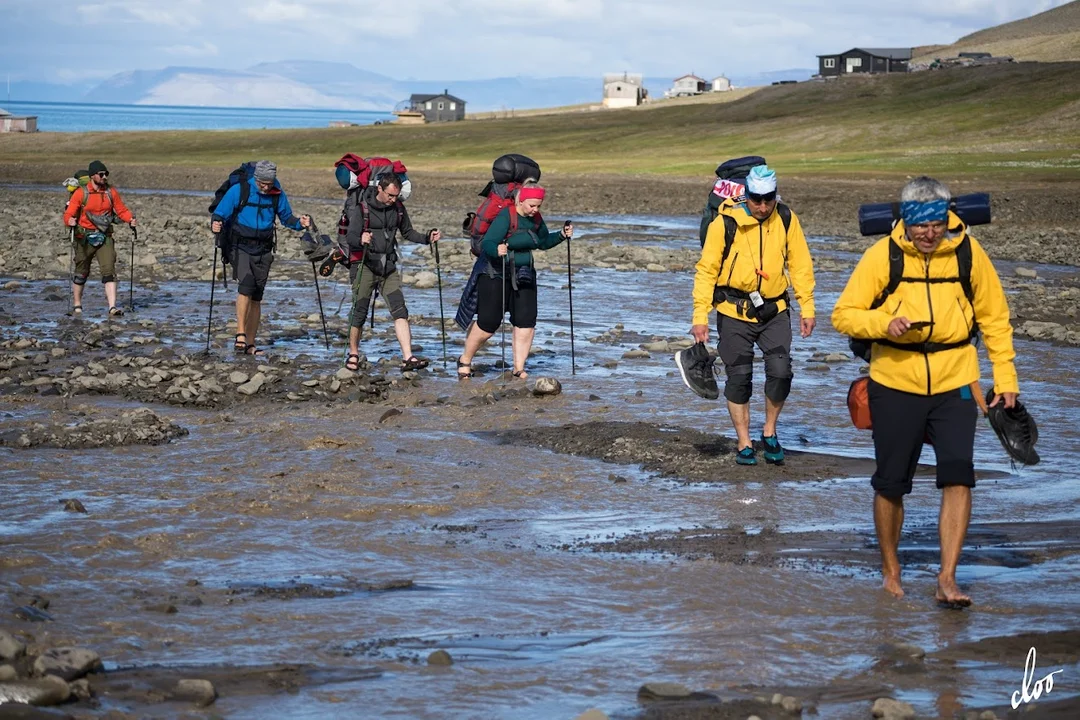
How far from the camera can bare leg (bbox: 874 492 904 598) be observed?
7.27 m

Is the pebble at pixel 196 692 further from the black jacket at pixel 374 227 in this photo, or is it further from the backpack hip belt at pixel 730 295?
the black jacket at pixel 374 227

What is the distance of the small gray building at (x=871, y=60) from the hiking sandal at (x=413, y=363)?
139 meters

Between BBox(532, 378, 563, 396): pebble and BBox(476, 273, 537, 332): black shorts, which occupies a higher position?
BBox(476, 273, 537, 332): black shorts

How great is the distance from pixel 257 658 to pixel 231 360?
9.34 m

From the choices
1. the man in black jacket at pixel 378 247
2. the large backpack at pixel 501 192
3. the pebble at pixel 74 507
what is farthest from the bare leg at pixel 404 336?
the pebble at pixel 74 507

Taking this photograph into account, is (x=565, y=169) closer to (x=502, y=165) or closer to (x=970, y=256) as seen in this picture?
(x=502, y=165)

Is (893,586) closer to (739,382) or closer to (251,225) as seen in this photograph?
(739,382)

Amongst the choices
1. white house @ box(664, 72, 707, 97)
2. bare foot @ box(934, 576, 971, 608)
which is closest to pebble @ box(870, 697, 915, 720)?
bare foot @ box(934, 576, 971, 608)

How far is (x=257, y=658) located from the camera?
6109 mm

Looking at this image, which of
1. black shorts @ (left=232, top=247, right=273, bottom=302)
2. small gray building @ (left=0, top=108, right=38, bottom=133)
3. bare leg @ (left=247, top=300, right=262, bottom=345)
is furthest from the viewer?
small gray building @ (left=0, top=108, right=38, bottom=133)

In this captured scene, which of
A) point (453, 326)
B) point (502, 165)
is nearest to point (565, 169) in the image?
point (453, 326)

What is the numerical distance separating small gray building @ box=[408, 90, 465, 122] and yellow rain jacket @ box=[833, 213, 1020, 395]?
15625cm

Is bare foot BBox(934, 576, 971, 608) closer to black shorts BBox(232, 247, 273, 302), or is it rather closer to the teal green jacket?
the teal green jacket

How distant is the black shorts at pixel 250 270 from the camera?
1527cm
